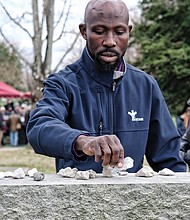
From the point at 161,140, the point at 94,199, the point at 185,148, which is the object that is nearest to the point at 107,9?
the point at 161,140

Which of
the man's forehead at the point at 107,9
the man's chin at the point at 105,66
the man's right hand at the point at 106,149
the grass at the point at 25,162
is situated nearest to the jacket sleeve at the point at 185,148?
the man's chin at the point at 105,66

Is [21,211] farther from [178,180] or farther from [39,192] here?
[178,180]

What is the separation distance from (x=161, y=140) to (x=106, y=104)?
0.98 ft

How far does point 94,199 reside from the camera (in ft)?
5.98

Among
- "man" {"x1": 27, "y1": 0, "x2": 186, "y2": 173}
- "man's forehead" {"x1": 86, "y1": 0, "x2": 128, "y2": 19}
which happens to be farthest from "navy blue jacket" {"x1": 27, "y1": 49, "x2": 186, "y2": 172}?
"man's forehead" {"x1": 86, "y1": 0, "x2": 128, "y2": 19}

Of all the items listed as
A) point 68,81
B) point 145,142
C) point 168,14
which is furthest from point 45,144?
point 168,14

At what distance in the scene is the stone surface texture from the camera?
1.80m

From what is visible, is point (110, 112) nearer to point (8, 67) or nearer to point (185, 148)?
point (185, 148)

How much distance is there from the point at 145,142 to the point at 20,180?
0.55 m

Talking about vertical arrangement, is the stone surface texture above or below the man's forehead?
below

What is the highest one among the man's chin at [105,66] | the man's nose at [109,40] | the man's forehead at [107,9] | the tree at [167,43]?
the tree at [167,43]

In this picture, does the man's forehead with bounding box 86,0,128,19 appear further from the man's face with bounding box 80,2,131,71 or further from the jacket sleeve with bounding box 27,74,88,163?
the jacket sleeve with bounding box 27,74,88,163

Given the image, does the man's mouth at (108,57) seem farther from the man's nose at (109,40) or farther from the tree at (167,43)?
the tree at (167,43)

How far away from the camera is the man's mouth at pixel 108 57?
2115mm
